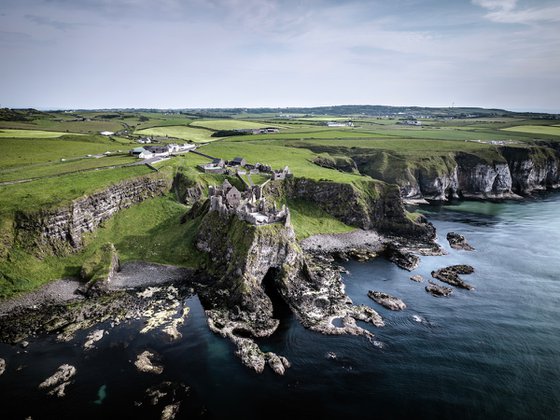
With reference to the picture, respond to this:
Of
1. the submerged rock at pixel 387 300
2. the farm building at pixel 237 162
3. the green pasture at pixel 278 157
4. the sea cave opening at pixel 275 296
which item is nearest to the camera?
the sea cave opening at pixel 275 296

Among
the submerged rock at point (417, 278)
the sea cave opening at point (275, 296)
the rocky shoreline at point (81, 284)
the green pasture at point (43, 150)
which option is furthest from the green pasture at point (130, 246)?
the green pasture at point (43, 150)

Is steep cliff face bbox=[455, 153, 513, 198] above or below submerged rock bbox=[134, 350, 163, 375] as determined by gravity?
above

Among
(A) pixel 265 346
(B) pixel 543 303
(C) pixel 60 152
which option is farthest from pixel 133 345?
(C) pixel 60 152

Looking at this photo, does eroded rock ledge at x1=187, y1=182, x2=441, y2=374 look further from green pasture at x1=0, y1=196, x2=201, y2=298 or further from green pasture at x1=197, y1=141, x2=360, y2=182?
green pasture at x1=197, y1=141, x2=360, y2=182

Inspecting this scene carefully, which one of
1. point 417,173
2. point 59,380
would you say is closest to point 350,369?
point 59,380

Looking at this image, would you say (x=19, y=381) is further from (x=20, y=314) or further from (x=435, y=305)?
(x=435, y=305)

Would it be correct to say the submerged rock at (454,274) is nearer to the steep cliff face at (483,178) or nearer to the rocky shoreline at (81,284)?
the rocky shoreline at (81,284)

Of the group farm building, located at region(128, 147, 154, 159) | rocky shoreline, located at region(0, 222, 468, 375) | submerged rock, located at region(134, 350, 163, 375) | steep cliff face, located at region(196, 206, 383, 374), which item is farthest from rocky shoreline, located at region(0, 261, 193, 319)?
farm building, located at region(128, 147, 154, 159)
